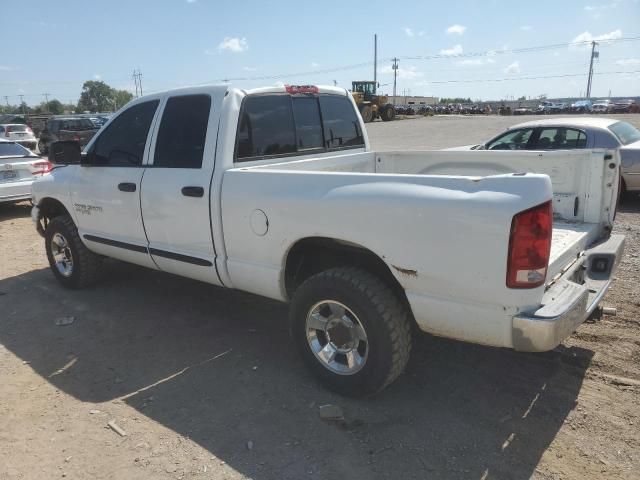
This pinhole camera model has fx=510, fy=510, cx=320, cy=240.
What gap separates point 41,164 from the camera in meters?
10.5

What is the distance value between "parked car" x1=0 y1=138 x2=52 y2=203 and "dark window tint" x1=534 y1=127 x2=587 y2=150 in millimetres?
9639

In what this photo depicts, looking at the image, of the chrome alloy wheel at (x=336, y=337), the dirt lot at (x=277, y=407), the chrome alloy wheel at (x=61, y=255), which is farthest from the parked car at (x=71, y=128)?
the chrome alloy wheel at (x=336, y=337)

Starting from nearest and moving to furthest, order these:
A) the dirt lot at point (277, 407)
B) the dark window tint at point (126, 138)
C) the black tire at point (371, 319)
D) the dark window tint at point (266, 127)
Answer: the dirt lot at point (277, 407) → the black tire at point (371, 319) → the dark window tint at point (266, 127) → the dark window tint at point (126, 138)

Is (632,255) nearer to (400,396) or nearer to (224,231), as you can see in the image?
(400,396)

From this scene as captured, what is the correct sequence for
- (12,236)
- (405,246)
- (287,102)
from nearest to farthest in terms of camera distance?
(405,246) < (287,102) < (12,236)

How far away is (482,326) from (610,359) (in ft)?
5.40

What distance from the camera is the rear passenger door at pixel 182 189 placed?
3861 mm

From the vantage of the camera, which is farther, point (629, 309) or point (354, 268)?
point (629, 309)

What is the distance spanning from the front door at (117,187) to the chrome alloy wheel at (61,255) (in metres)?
0.63

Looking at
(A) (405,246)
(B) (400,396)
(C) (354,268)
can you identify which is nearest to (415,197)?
(A) (405,246)

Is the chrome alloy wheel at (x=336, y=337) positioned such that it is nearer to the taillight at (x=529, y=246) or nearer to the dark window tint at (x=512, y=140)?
the taillight at (x=529, y=246)

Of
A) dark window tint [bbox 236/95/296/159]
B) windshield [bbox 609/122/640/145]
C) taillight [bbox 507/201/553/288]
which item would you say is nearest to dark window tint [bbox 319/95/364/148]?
dark window tint [bbox 236/95/296/159]

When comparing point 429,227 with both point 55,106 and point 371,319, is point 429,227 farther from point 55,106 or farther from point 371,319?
point 55,106

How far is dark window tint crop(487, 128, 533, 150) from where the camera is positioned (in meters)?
9.05
